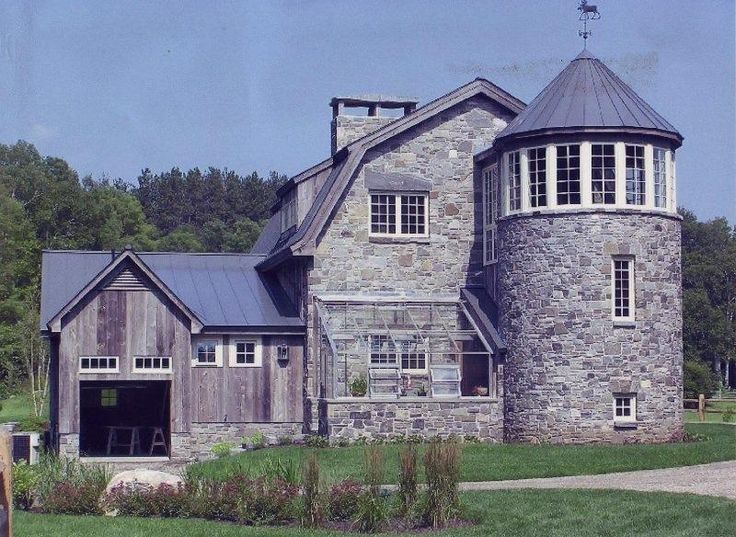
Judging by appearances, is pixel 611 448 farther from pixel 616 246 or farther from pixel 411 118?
pixel 411 118

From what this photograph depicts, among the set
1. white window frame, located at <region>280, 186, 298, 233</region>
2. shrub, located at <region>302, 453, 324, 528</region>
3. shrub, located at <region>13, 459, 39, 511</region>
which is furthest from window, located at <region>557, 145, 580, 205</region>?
shrub, located at <region>13, 459, 39, 511</region>

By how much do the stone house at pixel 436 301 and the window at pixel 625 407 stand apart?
0.11ft

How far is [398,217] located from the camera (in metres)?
32.1

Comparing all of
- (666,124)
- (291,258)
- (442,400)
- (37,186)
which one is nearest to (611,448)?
(442,400)

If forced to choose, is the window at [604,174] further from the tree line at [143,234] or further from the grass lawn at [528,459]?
the tree line at [143,234]

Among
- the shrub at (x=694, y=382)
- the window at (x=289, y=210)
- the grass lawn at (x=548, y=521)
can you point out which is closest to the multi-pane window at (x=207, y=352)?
the window at (x=289, y=210)

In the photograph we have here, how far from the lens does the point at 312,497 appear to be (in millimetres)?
16312

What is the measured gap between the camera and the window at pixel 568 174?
28281 mm

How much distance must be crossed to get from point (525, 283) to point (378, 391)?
173 inches

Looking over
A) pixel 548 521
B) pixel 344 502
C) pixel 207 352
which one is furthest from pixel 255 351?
pixel 548 521

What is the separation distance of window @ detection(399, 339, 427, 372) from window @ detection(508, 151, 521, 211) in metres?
4.35

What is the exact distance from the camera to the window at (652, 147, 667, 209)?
28750 mm

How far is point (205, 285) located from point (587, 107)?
A: 1170 cm

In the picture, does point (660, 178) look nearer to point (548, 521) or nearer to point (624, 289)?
point (624, 289)
